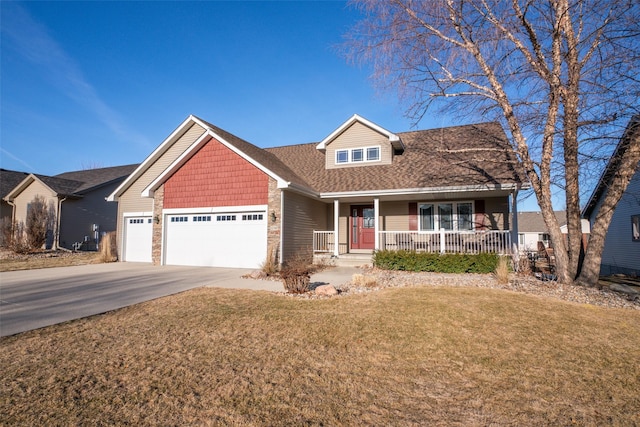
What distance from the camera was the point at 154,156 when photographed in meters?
17.5

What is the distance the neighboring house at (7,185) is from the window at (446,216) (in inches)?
1056

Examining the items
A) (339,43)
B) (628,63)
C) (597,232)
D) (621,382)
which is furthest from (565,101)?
(621,382)

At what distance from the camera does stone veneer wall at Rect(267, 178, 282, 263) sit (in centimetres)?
1232

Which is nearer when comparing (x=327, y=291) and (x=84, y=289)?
(x=327, y=291)

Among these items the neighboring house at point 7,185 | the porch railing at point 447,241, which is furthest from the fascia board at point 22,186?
the porch railing at point 447,241

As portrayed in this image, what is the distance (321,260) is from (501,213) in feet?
25.3

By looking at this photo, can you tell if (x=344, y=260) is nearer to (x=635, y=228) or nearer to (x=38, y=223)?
(x=635, y=228)

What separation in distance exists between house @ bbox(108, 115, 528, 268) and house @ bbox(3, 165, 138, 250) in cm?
760

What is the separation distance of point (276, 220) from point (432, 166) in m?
7.15

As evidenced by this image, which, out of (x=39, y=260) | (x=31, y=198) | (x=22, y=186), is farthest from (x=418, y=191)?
(x=22, y=186)

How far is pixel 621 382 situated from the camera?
3.59m

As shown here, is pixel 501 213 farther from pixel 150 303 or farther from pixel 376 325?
pixel 150 303

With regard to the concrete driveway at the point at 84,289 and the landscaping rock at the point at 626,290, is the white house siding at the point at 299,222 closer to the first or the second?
the concrete driveway at the point at 84,289

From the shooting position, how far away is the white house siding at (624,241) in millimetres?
14109
